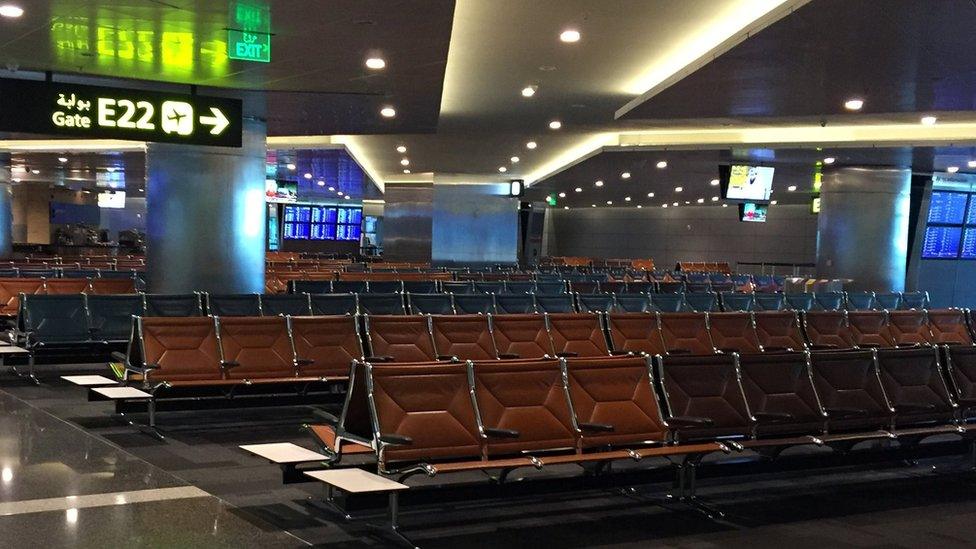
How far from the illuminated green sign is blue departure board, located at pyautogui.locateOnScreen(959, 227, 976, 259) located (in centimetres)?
2280

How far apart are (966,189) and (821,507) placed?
77.0 feet

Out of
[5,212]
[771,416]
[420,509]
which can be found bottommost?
[420,509]

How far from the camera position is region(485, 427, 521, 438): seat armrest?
5681mm

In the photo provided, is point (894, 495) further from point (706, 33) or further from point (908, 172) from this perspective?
point (908, 172)

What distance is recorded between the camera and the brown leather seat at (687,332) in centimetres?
1043

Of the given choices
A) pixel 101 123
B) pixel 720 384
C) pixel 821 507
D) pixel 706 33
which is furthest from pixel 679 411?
pixel 101 123

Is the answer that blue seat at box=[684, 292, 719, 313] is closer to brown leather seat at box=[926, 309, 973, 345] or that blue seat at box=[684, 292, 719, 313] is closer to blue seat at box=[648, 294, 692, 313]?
blue seat at box=[648, 294, 692, 313]

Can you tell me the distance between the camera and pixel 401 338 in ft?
29.9

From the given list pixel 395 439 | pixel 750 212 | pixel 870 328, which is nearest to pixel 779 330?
pixel 870 328

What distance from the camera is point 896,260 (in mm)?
22375

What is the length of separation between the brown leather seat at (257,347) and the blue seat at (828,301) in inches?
359

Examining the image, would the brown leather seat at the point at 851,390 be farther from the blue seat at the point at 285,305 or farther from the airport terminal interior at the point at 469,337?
the blue seat at the point at 285,305

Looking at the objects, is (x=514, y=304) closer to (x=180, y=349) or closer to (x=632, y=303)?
(x=632, y=303)

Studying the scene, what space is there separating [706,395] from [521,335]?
11.3ft
